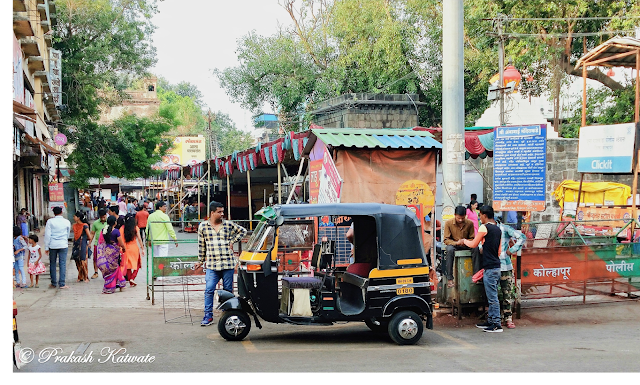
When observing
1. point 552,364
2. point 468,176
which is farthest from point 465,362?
point 468,176

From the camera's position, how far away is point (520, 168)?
31.0ft

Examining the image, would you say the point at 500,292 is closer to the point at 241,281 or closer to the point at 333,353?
the point at 333,353

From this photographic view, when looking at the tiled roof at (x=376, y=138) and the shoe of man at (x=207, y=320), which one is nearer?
the shoe of man at (x=207, y=320)

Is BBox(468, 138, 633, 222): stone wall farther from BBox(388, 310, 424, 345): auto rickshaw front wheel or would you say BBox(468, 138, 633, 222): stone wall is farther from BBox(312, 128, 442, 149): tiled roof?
BBox(388, 310, 424, 345): auto rickshaw front wheel

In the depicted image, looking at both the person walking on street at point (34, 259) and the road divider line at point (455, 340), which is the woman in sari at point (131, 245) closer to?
the person walking on street at point (34, 259)

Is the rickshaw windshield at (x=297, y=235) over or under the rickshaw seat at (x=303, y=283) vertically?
over

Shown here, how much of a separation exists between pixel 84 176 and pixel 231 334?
20898 mm

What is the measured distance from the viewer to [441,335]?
8039 mm

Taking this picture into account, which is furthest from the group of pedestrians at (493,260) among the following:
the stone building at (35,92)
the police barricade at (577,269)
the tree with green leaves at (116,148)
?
the tree with green leaves at (116,148)

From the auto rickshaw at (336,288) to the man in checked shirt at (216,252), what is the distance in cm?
55

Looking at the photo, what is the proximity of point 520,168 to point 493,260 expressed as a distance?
200cm

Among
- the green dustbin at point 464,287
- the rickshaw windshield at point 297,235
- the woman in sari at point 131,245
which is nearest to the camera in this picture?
the green dustbin at point 464,287

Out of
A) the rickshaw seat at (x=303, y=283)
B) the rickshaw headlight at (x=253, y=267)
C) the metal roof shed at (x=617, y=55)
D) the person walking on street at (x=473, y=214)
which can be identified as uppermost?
the metal roof shed at (x=617, y=55)

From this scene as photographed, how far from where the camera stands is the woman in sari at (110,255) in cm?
1141
